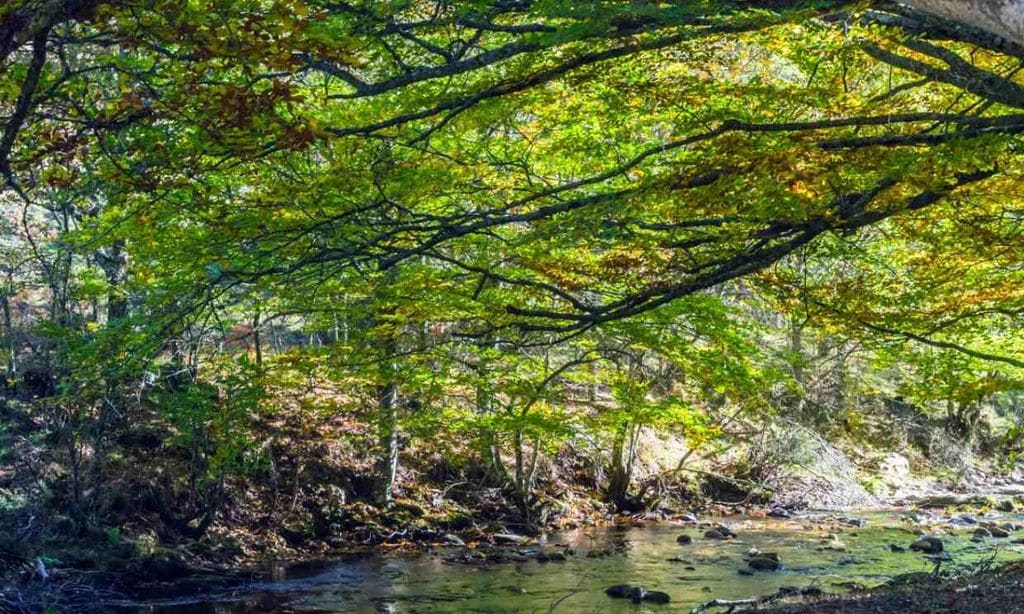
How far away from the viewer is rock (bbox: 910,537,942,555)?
1356cm

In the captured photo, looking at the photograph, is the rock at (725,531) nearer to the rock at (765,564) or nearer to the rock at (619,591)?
the rock at (765,564)

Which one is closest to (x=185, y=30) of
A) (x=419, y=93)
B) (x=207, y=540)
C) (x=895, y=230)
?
(x=419, y=93)

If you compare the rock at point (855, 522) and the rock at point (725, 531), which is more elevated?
the rock at point (725, 531)

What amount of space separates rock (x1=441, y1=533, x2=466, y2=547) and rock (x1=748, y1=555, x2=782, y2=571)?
14.8 ft

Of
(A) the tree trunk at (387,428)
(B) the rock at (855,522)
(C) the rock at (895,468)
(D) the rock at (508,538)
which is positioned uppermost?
(A) the tree trunk at (387,428)

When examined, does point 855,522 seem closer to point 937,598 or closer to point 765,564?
point 765,564

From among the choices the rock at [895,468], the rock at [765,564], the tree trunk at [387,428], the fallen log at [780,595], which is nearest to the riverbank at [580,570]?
the rock at [765,564]

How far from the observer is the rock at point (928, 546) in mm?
13562

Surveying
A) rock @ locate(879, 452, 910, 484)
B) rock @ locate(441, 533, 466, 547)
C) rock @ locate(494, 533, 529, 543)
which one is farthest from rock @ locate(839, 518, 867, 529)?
rock @ locate(441, 533, 466, 547)

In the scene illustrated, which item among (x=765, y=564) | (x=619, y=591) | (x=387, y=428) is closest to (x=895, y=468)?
(x=765, y=564)

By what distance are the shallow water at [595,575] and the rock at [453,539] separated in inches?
17.2

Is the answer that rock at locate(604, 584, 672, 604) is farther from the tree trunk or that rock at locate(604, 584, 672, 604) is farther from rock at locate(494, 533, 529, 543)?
the tree trunk

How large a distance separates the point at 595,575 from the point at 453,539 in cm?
324

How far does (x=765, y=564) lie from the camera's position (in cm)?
1249
